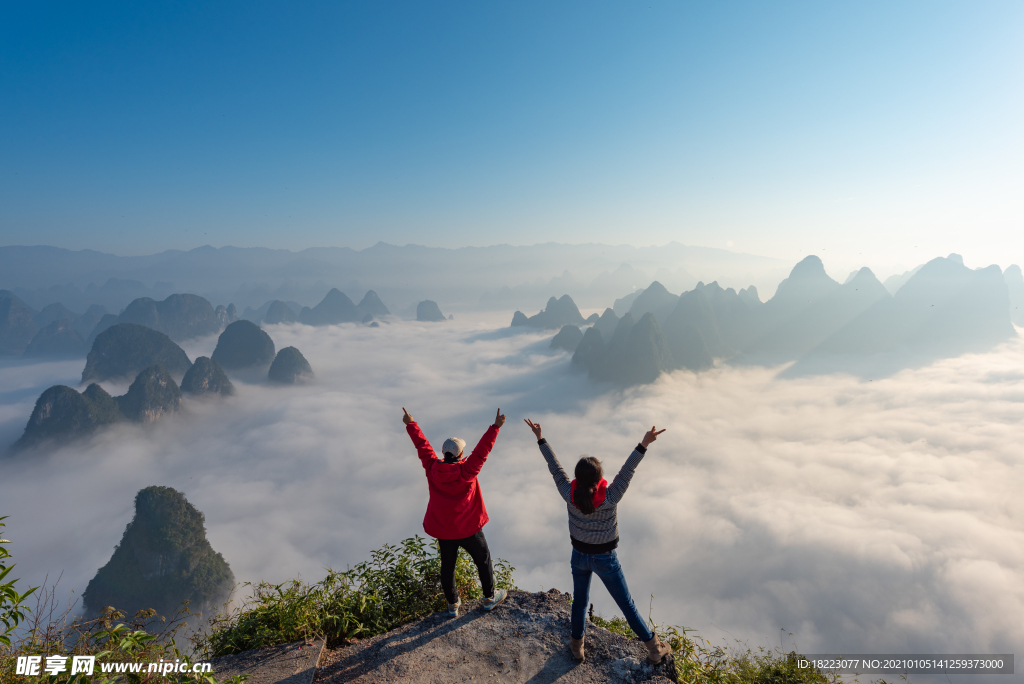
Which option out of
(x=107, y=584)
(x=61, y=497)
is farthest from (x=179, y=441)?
(x=107, y=584)

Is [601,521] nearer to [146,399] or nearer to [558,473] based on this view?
[558,473]

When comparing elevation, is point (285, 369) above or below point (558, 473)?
below

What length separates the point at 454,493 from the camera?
488 centimetres

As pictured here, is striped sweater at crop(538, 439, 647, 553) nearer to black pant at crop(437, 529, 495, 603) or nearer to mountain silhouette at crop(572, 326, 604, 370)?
black pant at crop(437, 529, 495, 603)

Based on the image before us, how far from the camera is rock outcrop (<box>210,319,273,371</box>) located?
163 m

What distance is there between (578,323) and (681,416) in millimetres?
101294

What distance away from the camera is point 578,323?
198750 millimetres

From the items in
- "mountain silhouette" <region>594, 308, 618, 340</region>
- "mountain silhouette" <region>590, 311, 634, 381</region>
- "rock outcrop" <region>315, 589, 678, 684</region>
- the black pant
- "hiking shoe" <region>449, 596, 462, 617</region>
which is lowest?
"mountain silhouette" <region>590, 311, 634, 381</region>

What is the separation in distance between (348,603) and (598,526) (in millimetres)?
3950

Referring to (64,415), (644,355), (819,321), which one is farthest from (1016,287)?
(64,415)

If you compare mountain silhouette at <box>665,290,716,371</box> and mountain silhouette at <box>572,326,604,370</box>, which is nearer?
mountain silhouette at <box>665,290,716,371</box>

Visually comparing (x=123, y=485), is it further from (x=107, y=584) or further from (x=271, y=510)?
(x=107, y=584)

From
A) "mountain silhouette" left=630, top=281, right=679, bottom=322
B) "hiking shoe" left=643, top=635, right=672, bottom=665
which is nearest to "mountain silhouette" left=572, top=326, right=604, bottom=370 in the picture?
"mountain silhouette" left=630, top=281, right=679, bottom=322

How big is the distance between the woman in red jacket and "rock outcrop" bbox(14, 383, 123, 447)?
149m
